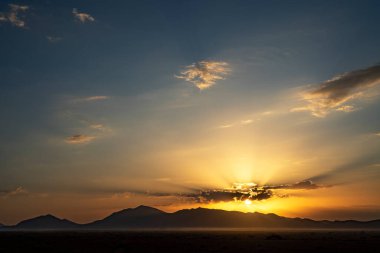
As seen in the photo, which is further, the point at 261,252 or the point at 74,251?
the point at 74,251

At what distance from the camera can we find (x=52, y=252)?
60.9 m

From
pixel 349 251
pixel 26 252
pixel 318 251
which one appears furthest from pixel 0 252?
pixel 349 251

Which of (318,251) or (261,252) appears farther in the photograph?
(318,251)

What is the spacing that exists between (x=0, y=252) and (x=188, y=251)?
2598cm

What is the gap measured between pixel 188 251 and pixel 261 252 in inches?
407

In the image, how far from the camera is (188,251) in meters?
60.8

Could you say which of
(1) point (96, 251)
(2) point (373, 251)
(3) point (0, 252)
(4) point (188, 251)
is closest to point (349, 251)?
(2) point (373, 251)

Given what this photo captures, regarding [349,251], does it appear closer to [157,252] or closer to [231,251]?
[231,251]

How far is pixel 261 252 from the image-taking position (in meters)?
57.4

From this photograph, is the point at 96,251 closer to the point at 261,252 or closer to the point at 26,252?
the point at 26,252

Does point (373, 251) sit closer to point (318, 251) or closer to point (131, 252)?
A: point (318, 251)

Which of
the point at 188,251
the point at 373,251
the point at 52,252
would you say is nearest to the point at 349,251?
the point at 373,251

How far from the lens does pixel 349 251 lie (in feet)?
198

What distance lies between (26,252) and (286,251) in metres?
36.5
